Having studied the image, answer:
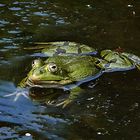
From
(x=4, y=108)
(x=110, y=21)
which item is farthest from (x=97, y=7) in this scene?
(x=4, y=108)

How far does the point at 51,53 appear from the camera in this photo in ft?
25.0

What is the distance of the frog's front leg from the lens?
20.7ft

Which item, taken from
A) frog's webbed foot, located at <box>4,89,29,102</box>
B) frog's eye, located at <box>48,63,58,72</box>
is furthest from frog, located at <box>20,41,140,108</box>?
frog's webbed foot, located at <box>4,89,29,102</box>

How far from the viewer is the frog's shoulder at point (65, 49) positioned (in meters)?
7.63

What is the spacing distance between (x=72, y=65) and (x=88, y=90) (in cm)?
53

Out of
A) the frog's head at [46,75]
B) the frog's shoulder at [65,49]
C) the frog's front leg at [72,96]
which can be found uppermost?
the frog's head at [46,75]

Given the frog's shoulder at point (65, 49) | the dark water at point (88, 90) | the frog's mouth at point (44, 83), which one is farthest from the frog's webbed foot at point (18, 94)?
the frog's shoulder at point (65, 49)

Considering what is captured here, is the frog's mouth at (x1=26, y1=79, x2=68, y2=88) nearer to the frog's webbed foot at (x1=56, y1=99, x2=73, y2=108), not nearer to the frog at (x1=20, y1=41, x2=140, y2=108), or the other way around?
the frog at (x1=20, y1=41, x2=140, y2=108)

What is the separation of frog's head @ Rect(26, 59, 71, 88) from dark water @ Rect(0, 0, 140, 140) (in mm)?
338

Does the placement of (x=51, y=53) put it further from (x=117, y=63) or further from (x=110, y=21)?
(x=110, y=21)

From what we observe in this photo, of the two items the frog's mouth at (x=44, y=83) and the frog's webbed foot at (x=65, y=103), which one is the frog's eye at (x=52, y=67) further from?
the frog's webbed foot at (x=65, y=103)

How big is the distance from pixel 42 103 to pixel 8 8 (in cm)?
349

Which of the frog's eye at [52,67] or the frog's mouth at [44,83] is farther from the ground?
the frog's eye at [52,67]

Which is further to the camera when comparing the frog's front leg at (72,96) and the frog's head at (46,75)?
the frog's head at (46,75)
